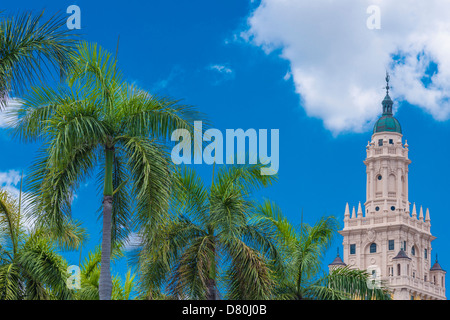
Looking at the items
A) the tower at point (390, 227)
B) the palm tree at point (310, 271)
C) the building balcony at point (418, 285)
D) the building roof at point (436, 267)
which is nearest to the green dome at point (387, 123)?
the tower at point (390, 227)

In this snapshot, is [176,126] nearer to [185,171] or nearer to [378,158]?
[185,171]

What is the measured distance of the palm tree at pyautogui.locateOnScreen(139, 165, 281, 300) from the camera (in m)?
23.9

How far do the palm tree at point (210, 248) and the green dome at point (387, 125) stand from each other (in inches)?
4955

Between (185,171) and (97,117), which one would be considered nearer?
(97,117)

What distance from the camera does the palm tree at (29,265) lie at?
971 inches

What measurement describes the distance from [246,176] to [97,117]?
5.63 metres

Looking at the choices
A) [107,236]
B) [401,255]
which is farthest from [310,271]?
[401,255]

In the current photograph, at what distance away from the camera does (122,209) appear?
22.6m

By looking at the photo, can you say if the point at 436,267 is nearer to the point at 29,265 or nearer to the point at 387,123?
the point at 387,123

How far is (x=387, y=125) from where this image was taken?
149375 mm
